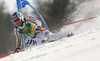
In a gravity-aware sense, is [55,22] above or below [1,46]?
above

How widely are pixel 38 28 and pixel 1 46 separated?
15459mm

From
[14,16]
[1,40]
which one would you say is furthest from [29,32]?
[1,40]

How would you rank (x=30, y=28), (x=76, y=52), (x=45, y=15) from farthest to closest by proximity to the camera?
(x=45, y=15), (x=30, y=28), (x=76, y=52)

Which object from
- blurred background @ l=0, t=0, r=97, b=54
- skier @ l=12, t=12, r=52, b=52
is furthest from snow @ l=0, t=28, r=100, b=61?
blurred background @ l=0, t=0, r=97, b=54

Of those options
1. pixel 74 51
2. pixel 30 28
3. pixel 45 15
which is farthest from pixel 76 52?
pixel 45 15

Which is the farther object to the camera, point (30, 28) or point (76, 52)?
point (30, 28)

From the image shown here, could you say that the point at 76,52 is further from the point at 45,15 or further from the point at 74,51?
the point at 45,15

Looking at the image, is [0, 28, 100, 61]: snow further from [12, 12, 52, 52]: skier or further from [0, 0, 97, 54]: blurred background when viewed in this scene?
[0, 0, 97, 54]: blurred background

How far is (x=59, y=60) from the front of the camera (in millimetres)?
1205

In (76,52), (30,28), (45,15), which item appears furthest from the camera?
(45,15)

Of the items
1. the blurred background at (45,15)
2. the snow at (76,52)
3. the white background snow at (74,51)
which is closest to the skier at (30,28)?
the white background snow at (74,51)

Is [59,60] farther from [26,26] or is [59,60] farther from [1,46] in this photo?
[1,46]

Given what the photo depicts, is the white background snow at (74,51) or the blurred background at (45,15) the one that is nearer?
the white background snow at (74,51)

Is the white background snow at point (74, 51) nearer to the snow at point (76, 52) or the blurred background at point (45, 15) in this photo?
the snow at point (76, 52)
